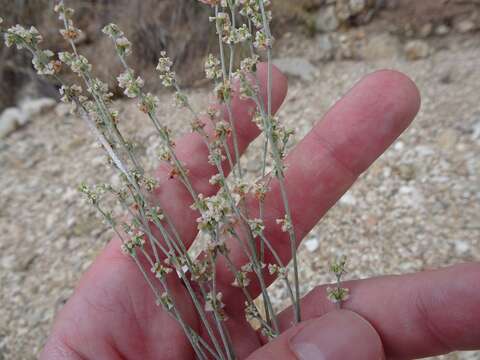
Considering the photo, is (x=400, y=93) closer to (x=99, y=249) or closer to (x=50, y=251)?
(x=99, y=249)

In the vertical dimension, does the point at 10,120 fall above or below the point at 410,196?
above

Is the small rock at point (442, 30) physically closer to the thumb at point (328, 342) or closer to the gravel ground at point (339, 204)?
the gravel ground at point (339, 204)

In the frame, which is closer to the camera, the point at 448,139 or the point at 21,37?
Answer: the point at 21,37

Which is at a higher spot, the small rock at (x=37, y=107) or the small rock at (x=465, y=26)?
the small rock at (x=37, y=107)

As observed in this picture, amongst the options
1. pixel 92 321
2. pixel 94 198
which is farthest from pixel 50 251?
pixel 94 198

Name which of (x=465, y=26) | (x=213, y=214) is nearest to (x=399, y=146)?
(x=465, y=26)

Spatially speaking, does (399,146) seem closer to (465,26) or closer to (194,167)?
(465,26)

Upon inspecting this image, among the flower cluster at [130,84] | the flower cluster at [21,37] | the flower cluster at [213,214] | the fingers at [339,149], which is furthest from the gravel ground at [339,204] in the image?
the flower cluster at [21,37]
